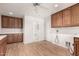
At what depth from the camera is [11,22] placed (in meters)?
5.81

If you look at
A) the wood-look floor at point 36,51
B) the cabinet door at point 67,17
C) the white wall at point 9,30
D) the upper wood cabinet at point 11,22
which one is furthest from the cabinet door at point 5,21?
the cabinet door at point 67,17

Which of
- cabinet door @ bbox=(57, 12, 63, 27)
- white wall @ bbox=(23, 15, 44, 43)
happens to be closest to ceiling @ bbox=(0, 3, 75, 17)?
cabinet door @ bbox=(57, 12, 63, 27)

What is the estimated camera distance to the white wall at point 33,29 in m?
5.60

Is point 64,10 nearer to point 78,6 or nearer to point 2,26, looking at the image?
point 78,6

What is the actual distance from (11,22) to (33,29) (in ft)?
5.04

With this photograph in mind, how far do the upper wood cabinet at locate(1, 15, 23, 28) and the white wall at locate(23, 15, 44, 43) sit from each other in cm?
85

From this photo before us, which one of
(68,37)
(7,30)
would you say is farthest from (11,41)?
(68,37)

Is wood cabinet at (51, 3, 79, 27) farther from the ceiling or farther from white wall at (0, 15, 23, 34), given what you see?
white wall at (0, 15, 23, 34)

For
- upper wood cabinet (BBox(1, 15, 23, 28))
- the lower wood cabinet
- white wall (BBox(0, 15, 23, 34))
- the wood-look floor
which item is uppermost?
upper wood cabinet (BBox(1, 15, 23, 28))

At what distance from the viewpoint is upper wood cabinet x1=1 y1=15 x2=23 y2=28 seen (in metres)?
5.44

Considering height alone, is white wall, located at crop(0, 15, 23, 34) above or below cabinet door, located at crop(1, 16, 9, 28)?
below

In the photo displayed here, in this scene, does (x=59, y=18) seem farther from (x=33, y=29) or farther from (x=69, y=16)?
(x=33, y=29)

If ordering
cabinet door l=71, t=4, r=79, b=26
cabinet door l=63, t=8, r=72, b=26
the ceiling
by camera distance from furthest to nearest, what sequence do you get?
cabinet door l=63, t=8, r=72, b=26 → the ceiling → cabinet door l=71, t=4, r=79, b=26

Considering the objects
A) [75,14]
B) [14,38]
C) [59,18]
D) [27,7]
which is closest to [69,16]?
[75,14]
